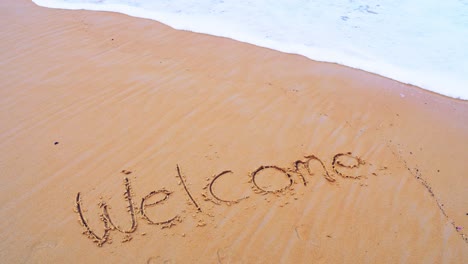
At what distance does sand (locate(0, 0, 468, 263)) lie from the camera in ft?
8.05

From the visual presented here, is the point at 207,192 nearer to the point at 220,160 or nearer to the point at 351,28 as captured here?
the point at 220,160

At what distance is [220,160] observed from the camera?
3.04m

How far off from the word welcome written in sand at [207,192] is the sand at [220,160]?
11 mm

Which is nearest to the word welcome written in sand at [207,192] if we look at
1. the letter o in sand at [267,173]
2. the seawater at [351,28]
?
the letter o in sand at [267,173]

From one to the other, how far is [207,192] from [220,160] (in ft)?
1.25

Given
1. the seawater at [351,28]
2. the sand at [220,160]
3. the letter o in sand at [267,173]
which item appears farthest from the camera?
the seawater at [351,28]

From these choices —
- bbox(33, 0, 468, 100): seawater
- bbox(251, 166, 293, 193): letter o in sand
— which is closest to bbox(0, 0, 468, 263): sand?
bbox(251, 166, 293, 193): letter o in sand

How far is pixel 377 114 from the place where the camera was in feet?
12.0

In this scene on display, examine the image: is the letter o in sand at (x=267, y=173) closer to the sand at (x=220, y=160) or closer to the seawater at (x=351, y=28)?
the sand at (x=220, y=160)

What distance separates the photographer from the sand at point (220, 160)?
2453 millimetres

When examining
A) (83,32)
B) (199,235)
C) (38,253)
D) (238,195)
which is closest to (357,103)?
(238,195)

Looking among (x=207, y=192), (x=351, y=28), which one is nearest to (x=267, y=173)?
(x=207, y=192)

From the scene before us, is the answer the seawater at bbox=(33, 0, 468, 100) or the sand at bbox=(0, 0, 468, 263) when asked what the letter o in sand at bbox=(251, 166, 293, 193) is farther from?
the seawater at bbox=(33, 0, 468, 100)

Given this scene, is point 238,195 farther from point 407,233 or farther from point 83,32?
point 83,32
